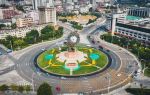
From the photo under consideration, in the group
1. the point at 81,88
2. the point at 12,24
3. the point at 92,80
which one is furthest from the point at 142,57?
the point at 12,24

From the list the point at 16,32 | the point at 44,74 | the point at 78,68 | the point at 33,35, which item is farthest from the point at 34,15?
the point at 44,74

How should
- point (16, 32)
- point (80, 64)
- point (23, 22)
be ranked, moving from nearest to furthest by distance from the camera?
1. point (80, 64)
2. point (16, 32)
3. point (23, 22)

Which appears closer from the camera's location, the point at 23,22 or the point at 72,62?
the point at 72,62

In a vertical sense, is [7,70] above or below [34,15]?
below

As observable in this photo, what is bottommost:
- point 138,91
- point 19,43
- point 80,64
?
point 138,91

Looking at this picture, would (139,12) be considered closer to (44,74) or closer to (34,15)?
(34,15)

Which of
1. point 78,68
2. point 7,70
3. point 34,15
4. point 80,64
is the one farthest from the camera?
point 34,15

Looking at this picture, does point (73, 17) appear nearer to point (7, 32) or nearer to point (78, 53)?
point (7, 32)
